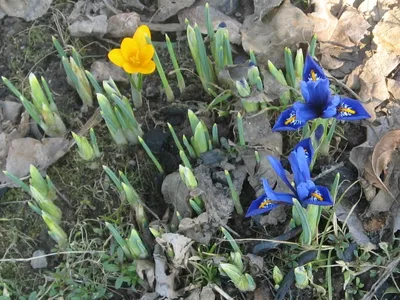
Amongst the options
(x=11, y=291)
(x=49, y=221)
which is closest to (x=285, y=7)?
(x=49, y=221)

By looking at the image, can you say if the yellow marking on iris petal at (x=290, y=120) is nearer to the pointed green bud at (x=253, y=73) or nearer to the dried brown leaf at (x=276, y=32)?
the pointed green bud at (x=253, y=73)

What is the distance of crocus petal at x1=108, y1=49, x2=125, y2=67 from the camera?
7.16 ft

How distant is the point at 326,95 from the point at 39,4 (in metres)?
1.53

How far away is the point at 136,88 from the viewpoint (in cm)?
236

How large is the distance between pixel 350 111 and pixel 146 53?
80 centimetres

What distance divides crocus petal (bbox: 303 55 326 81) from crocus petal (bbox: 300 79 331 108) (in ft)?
0.42

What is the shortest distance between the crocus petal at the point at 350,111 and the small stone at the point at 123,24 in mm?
1066

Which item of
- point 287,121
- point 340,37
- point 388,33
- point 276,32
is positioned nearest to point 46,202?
point 287,121

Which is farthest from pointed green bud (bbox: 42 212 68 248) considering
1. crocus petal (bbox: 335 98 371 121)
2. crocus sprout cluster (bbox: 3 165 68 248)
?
crocus petal (bbox: 335 98 371 121)

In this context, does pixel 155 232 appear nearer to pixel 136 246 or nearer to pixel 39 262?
pixel 136 246

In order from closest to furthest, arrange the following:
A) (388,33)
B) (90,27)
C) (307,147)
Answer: (307,147) → (388,33) → (90,27)

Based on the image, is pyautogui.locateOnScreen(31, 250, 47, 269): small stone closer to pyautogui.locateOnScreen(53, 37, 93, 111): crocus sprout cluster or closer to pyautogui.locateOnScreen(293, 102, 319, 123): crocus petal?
pyautogui.locateOnScreen(53, 37, 93, 111): crocus sprout cluster

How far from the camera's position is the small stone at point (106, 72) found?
2516 mm

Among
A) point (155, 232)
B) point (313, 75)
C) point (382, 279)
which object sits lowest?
point (382, 279)
